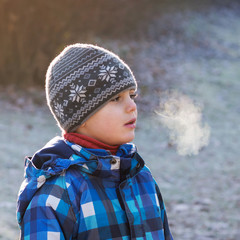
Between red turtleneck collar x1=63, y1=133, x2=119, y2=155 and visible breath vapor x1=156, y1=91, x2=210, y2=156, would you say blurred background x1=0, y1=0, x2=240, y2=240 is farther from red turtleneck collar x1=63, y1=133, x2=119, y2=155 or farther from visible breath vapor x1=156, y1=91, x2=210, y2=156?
red turtleneck collar x1=63, y1=133, x2=119, y2=155

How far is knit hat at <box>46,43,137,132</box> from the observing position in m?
1.73

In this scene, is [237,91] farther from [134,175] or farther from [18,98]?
[134,175]

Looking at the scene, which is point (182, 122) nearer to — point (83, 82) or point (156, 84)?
point (83, 82)

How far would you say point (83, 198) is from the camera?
1.57 meters

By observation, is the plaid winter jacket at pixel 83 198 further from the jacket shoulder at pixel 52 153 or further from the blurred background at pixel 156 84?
the blurred background at pixel 156 84

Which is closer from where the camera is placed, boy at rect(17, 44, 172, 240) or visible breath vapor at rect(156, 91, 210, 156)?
boy at rect(17, 44, 172, 240)

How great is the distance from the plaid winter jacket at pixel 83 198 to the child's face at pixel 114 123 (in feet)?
0.23

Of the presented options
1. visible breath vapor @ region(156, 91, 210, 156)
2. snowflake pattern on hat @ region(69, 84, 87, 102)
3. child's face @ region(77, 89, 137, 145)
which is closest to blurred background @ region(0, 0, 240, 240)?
visible breath vapor @ region(156, 91, 210, 156)

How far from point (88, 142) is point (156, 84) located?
720 cm

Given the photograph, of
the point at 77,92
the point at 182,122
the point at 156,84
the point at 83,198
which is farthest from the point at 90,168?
the point at 156,84

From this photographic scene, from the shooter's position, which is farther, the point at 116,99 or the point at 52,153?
the point at 116,99

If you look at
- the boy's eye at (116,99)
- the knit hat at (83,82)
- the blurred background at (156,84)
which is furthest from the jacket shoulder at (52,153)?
the blurred background at (156,84)

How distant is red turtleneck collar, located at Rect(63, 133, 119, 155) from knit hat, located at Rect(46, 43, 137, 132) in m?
0.03

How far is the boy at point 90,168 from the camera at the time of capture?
1.55m
